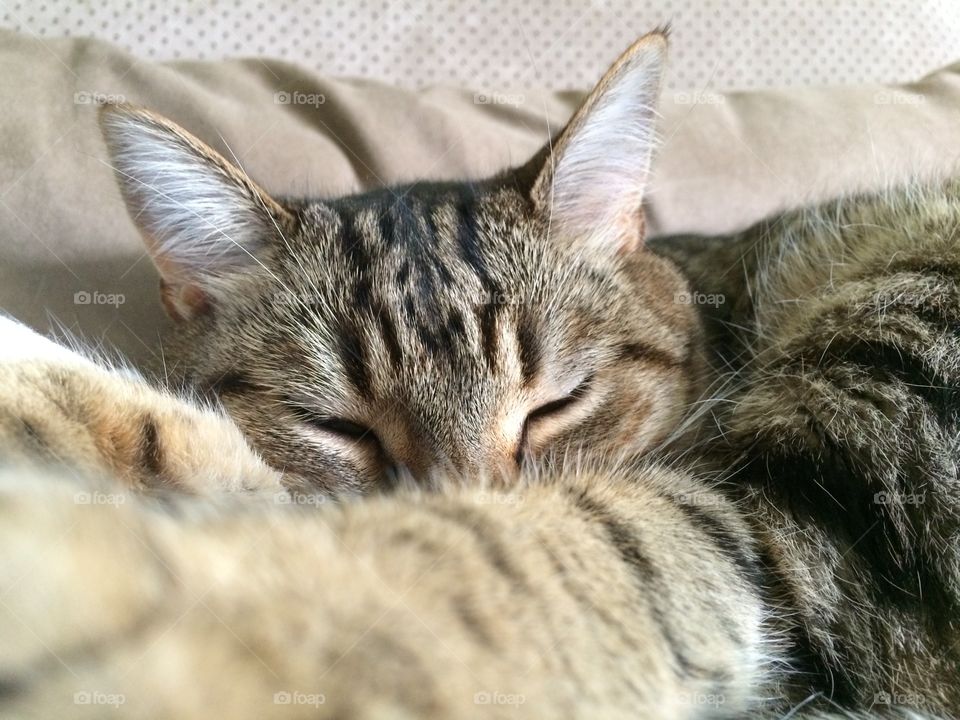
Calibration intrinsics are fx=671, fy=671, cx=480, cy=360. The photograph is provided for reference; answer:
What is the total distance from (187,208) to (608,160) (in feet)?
1.91

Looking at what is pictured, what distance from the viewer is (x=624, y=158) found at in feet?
3.18

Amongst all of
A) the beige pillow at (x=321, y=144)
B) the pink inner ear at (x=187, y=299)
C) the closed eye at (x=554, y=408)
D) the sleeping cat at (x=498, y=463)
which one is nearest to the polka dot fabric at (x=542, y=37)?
the beige pillow at (x=321, y=144)

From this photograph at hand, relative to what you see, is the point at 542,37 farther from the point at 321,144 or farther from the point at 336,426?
the point at 336,426

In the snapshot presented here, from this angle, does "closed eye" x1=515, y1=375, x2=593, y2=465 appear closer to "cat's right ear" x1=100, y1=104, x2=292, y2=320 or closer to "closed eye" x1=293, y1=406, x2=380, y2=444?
"closed eye" x1=293, y1=406, x2=380, y2=444

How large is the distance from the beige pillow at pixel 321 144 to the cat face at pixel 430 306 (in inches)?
8.0

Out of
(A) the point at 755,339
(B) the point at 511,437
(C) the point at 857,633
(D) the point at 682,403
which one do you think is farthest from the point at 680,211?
(C) the point at 857,633

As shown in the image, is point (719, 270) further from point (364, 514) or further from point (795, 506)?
point (364, 514)

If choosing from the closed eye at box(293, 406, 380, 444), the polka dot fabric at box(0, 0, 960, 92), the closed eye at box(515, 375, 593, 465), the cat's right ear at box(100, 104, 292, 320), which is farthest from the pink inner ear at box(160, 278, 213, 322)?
the polka dot fabric at box(0, 0, 960, 92)

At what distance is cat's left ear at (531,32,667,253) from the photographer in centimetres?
86

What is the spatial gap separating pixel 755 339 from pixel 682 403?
0.19 metres

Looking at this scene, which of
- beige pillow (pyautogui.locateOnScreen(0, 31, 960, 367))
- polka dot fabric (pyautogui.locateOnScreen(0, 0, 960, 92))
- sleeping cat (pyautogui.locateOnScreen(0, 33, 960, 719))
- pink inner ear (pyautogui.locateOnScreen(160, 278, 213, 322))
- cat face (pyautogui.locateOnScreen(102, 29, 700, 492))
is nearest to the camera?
sleeping cat (pyautogui.locateOnScreen(0, 33, 960, 719))

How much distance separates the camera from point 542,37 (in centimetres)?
165

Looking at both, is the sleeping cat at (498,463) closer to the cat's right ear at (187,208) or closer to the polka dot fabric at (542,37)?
the cat's right ear at (187,208)

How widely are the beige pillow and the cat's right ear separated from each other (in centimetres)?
13
